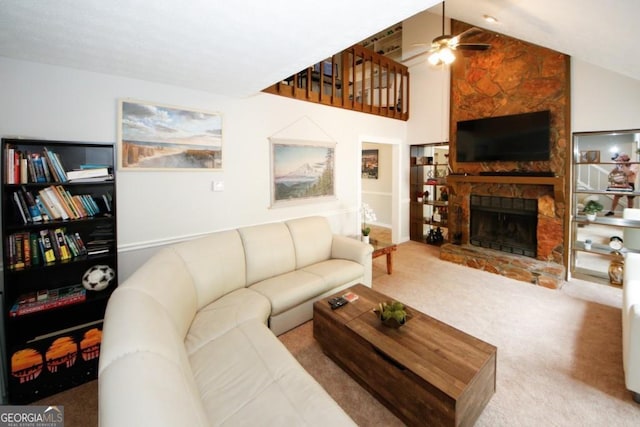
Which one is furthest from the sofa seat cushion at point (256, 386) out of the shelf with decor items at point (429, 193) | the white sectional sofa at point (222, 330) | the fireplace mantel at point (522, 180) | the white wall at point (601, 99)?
the shelf with decor items at point (429, 193)

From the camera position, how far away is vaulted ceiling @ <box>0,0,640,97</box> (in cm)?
148

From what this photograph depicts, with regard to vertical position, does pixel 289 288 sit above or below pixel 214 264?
below

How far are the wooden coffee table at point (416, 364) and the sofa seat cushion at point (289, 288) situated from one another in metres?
0.44

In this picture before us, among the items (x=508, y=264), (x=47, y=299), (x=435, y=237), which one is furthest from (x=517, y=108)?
(x=47, y=299)

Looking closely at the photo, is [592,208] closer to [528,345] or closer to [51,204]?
[528,345]

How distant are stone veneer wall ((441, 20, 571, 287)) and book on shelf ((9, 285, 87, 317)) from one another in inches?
192

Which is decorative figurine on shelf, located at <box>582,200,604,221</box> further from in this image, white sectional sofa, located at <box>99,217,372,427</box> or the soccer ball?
the soccer ball

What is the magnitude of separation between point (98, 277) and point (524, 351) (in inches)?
145

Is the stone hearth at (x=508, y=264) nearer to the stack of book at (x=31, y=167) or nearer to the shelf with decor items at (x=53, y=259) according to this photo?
the shelf with decor items at (x=53, y=259)

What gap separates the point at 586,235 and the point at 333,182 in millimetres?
3703

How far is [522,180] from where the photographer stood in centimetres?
400

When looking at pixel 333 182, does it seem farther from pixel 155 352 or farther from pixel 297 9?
pixel 155 352

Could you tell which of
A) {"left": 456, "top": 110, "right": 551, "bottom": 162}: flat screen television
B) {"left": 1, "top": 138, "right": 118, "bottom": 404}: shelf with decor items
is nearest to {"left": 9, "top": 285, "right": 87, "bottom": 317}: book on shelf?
{"left": 1, "top": 138, "right": 118, "bottom": 404}: shelf with decor items

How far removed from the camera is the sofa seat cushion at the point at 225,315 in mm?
1961
